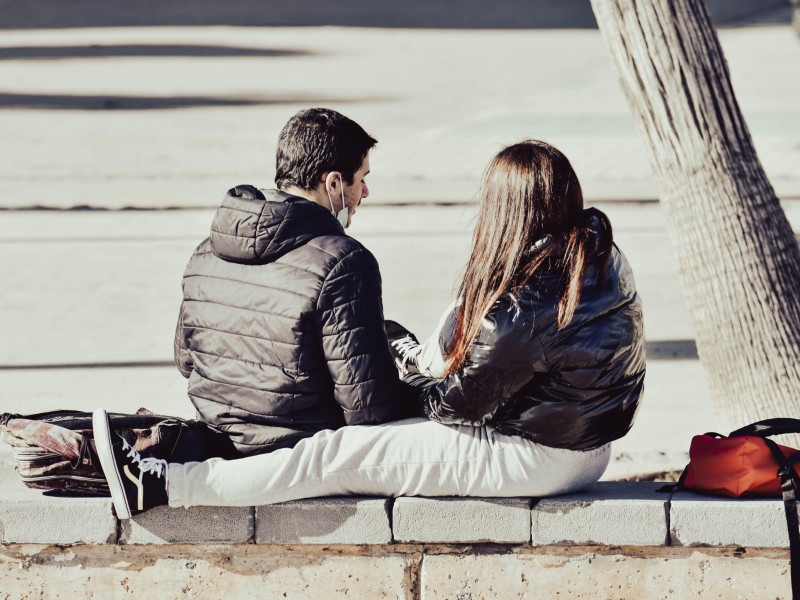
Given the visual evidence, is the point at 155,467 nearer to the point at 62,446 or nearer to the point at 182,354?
the point at 62,446

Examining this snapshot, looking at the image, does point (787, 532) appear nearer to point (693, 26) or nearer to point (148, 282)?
point (693, 26)

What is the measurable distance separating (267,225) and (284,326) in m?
0.29

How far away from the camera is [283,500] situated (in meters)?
2.90

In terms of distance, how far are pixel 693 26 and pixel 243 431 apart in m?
2.44

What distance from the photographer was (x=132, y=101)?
14445mm

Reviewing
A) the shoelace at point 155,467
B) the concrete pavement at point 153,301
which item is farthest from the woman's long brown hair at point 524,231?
the concrete pavement at point 153,301

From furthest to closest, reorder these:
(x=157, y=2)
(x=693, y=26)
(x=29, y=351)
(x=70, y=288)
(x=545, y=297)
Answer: (x=157, y=2) → (x=70, y=288) → (x=29, y=351) → (x=693, y=26) → (x=545, y=297)

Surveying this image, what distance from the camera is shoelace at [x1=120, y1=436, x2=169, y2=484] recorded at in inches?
111

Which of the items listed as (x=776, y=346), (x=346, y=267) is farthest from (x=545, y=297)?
(x=776, y=346)

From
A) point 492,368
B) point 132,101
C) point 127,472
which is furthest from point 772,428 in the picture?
point 132,101

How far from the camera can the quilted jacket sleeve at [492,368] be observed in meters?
2.68

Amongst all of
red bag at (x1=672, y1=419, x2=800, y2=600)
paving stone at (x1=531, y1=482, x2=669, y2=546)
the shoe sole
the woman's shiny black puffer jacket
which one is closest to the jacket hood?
the woman's shiny black puffer jacket

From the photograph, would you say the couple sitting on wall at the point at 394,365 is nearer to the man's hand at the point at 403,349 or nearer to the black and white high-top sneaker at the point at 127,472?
the black and white high-top sneaker at the point at 127,472

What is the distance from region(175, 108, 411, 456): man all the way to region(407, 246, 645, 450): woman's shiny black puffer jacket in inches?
9.1
